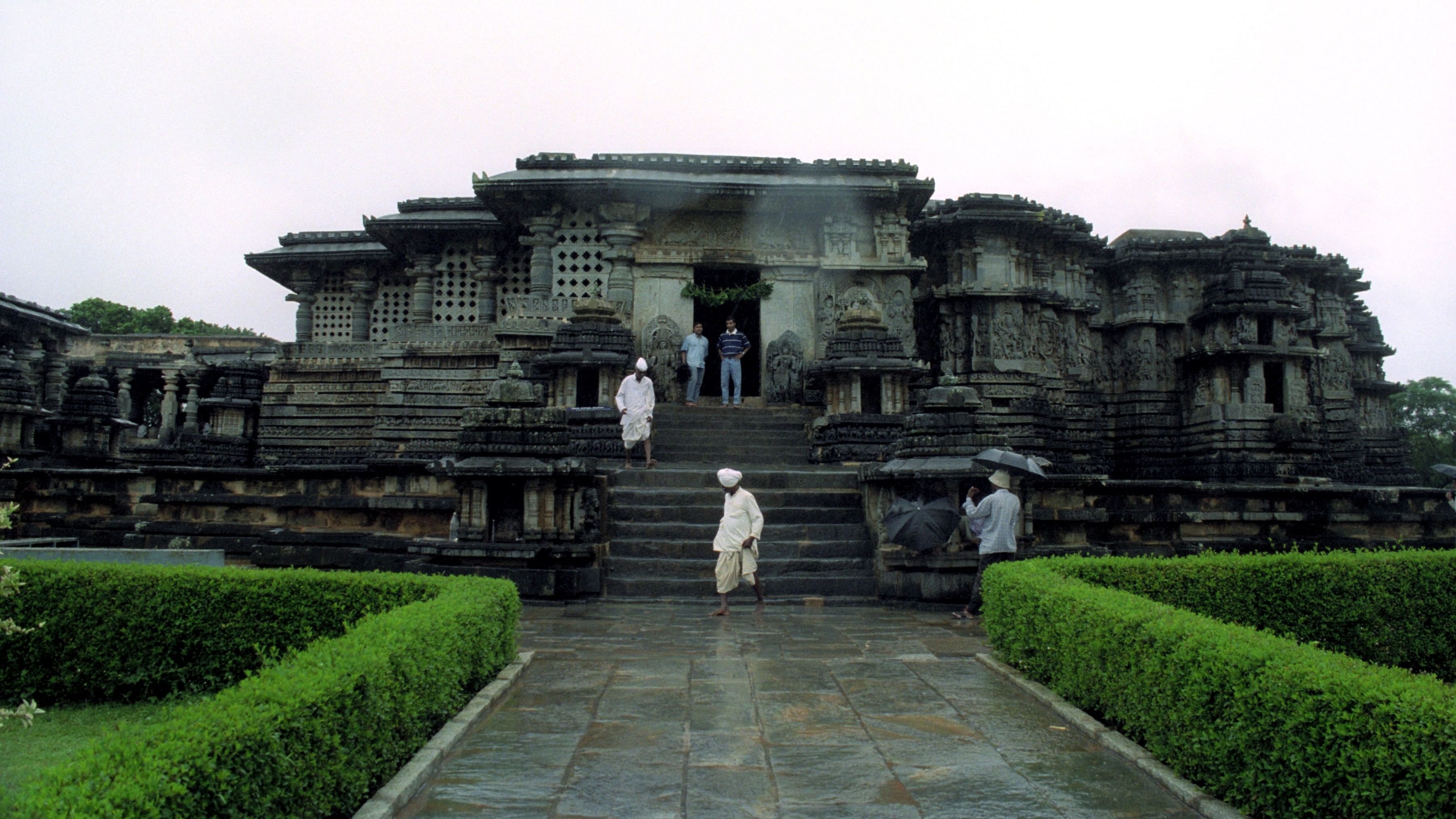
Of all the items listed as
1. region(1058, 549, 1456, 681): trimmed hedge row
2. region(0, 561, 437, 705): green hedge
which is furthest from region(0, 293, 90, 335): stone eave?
region(1058, 549, 1456, 681): trimmed hedge row

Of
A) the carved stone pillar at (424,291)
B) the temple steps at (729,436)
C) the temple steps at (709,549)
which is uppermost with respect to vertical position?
the carved stone pillar at (424,291)

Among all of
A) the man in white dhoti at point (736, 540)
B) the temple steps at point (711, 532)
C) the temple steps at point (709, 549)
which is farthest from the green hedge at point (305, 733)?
the temple steps at point (711, 532)

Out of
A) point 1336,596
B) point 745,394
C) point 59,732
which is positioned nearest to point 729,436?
point 745,394

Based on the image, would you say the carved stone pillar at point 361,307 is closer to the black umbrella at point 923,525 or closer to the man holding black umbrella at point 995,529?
the black umbrella at point 923,525

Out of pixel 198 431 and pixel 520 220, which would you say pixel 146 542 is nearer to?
pixel 520 220

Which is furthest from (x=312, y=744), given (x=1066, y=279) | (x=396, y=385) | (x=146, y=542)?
(x=1066, y=279)

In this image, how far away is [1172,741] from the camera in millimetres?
4184

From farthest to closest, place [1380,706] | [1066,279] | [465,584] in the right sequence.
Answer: [1066,279] < [465,584] < [1380,706]

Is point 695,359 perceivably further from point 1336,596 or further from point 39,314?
point 39,314

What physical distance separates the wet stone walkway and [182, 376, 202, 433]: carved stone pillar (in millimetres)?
22403

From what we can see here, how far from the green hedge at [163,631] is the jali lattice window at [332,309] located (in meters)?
17.5

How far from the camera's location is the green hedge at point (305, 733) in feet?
8.25

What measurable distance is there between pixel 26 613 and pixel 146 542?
24.7 ft

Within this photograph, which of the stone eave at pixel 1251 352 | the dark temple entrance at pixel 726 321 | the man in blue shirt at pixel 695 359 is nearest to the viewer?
the man in blue shirt at pixel 695 359
